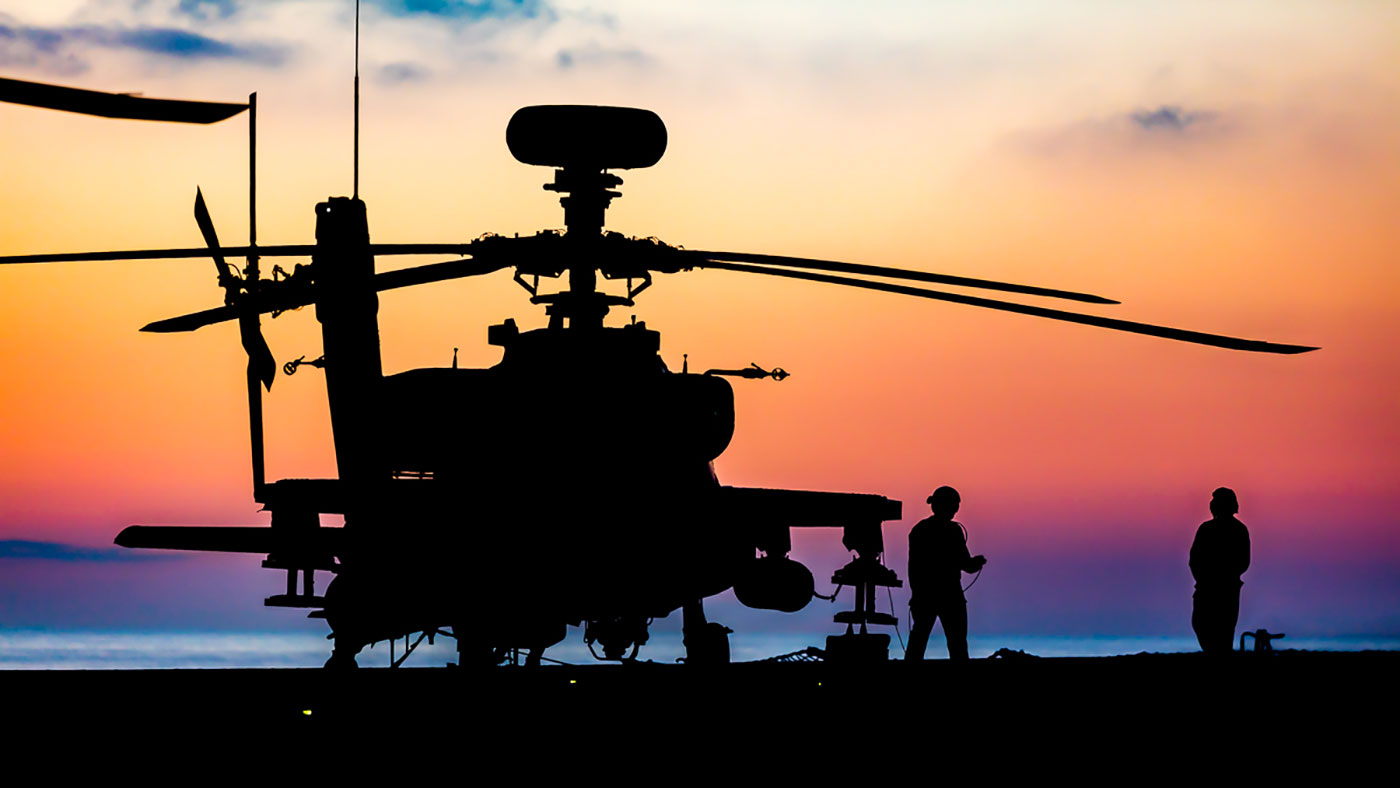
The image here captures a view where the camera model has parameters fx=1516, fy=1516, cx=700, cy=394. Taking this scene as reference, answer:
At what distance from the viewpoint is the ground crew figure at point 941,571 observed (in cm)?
1588

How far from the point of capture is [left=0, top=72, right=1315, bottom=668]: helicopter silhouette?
1261 cm

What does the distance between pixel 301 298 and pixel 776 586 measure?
608cm

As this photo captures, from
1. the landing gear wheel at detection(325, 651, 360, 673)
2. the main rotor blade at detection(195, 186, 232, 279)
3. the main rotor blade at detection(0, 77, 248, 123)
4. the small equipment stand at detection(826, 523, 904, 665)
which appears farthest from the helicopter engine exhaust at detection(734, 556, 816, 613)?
the main rotor blade at detection(0, 77, 248, 123)

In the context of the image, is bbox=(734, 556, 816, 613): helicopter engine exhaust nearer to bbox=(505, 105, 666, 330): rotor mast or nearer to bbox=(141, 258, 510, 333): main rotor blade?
bbox=(505, 105, 666, 330): rotor mast

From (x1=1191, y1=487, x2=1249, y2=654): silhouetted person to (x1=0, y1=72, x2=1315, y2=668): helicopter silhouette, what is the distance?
4772mm

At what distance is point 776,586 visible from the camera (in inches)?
631

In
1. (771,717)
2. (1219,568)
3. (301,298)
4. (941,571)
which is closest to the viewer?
(301,298)

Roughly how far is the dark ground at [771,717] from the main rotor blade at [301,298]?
11.1 feet

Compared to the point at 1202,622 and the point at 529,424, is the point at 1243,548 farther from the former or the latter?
the point at 529,424

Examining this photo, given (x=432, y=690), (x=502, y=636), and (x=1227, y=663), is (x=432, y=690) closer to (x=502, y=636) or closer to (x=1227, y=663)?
(x=502, y=636)

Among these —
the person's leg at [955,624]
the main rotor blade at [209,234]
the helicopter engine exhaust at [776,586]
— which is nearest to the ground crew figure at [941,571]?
the person's leg at [955,624]

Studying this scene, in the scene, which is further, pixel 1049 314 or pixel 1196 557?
pixel 1196 557

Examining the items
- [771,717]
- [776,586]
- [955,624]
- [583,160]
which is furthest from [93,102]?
[955,624]

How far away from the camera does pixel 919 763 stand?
11508mm
